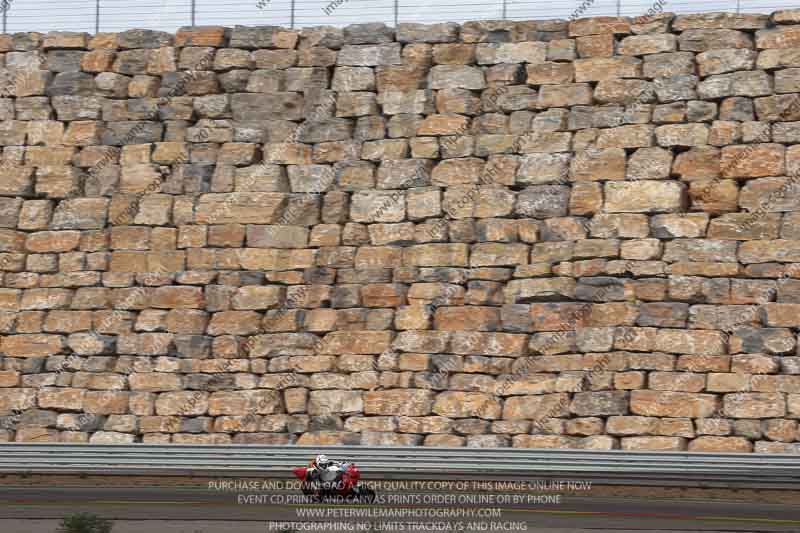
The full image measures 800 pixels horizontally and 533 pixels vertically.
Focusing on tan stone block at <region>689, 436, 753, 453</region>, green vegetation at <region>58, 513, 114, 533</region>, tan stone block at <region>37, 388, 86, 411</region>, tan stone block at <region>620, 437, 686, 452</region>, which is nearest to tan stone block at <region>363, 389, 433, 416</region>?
tan stone block at <region>620, 437, 686, 452</region>

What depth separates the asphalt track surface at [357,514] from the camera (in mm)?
16203

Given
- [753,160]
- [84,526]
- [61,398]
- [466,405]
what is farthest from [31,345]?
[753,160]

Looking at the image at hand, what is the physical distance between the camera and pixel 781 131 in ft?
71.5

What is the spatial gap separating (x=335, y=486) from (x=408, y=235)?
5814mm

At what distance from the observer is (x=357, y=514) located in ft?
55.5

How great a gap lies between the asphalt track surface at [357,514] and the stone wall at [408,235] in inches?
109

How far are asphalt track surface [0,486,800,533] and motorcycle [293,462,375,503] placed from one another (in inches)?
15.4

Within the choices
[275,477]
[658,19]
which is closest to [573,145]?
[658,19]

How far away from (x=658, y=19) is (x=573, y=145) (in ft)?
7.78

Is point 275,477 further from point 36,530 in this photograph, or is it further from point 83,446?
point 36,530

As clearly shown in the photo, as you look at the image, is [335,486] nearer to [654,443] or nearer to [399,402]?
[399,402]

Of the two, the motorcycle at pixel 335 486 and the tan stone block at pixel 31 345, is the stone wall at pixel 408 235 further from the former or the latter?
the motorcycle at pixel 335 486

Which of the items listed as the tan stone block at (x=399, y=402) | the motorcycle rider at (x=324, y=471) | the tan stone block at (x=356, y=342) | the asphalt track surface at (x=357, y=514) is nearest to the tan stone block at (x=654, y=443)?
the asphalt track surface at (x=357, y=514)

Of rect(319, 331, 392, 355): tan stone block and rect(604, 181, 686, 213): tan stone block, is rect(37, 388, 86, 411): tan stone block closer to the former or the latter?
rect(319, 331, 392, 355): tan stone block
